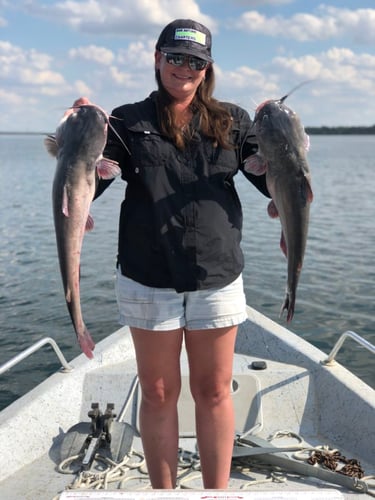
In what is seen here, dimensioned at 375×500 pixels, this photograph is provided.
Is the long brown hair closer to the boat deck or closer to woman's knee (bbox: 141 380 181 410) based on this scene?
woman's knee (bbox: 141 380 181 410)

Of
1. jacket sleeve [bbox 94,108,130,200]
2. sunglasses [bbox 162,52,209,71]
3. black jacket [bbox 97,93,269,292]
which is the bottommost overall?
black jacket [bbox 97,93,269,292]

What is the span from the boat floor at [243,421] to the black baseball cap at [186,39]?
293 centimetres

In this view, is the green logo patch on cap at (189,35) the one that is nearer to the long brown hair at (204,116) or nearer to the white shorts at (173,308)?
the long brown hair at (204,116)

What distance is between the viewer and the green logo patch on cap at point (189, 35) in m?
2.83

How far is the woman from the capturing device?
2.85 metres

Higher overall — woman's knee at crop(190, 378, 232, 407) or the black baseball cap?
the black baseball cap

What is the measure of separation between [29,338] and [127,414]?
516cm

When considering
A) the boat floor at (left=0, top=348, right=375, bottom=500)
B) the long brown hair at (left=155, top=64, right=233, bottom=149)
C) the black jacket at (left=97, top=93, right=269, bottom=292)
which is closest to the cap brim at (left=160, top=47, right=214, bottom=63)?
the long brown hair at (left=155, top=64, right=233, bottom=149)

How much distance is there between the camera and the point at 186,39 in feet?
9.27

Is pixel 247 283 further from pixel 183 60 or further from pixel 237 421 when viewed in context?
pixel 183 60

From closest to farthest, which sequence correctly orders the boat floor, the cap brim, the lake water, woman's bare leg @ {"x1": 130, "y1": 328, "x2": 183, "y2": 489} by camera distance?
1. the cap brim
2. woman's bare leg @ {"x1": 130, "y1": 328, "x2": 183, "y2": 489}
3. the boat floor
4. the lake water

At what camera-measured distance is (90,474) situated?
13.4 ft

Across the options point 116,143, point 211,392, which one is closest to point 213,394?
point 211,392

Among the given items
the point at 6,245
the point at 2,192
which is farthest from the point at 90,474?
the point at 2,192
